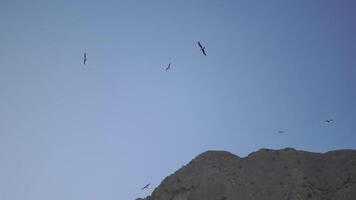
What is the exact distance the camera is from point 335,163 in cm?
3656

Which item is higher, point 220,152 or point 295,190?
point 220,152

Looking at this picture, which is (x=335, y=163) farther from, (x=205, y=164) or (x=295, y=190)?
(x=205, y=164)

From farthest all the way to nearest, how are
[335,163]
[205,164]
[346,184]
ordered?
[205,164], [335,163], [346,184]

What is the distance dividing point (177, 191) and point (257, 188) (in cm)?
756

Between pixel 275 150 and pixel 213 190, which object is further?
pixel 275 150

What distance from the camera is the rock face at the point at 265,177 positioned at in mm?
34219

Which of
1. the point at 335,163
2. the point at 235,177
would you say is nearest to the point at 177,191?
the point at 235,177

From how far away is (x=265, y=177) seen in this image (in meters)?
36.7

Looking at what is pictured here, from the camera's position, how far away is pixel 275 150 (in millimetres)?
39781

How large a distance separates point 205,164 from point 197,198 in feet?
13.0

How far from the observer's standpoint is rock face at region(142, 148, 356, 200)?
34.2m

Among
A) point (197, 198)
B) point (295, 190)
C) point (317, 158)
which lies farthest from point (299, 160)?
point (197, 198)

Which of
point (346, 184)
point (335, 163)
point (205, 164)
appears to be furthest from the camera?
point (205, 164)

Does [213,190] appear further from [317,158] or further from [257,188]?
[317,158]
